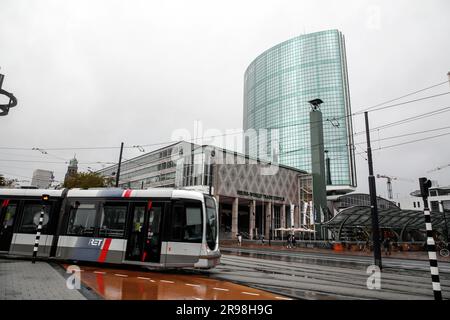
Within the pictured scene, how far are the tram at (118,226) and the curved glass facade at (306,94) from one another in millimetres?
79517

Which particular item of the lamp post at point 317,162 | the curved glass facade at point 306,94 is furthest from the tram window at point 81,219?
the curved glass facade at point 306,94

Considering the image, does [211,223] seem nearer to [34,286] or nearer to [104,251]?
[104,251]

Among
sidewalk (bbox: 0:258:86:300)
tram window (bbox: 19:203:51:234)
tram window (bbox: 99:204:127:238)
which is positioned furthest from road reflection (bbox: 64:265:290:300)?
tram window (bbox: 19:203:51:234)

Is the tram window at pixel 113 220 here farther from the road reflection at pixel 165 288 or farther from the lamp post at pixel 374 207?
the lamp post at pixel 374 207

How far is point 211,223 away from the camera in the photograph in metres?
10.8

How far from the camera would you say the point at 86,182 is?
3934 centimetres

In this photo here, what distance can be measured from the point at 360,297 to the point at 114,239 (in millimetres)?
8256

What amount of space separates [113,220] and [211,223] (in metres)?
3.74

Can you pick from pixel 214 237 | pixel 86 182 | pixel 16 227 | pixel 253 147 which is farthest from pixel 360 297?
pixel 253 147

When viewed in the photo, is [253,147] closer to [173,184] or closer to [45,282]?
[173,184]

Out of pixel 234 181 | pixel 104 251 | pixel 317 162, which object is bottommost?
pixel 104 251

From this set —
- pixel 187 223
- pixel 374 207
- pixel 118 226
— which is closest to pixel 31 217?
pixel 118 226

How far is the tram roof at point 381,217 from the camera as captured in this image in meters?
32.3

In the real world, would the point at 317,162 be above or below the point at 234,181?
above
